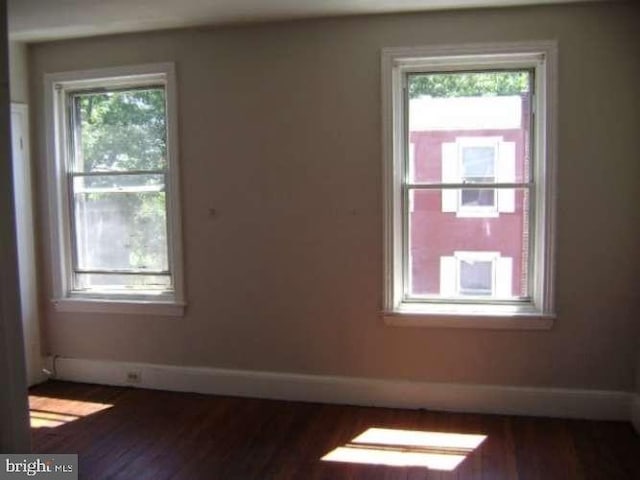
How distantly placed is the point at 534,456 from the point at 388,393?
96 centimetres

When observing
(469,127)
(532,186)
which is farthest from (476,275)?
(469,127)

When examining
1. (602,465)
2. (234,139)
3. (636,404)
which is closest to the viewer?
(602,465)

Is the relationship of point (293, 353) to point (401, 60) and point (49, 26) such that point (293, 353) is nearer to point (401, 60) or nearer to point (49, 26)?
point (401, 60)

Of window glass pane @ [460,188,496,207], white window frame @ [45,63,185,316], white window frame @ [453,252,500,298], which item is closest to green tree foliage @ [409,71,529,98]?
window glass pane @ [460,188,496,207]

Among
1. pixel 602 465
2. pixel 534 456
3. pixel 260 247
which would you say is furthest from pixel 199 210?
pixel 602 465

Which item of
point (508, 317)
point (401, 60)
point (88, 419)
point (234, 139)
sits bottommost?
point (88, 419)

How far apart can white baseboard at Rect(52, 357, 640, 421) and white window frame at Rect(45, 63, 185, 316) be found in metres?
0.45

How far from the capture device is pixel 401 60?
3.32 m

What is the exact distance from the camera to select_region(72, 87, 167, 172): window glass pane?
3779 millimetres

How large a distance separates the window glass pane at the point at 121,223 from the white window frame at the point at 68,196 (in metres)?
0.09

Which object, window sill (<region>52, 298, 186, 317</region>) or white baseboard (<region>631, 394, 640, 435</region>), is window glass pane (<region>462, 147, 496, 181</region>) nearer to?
white baseboard (<region>631, 394, 640, 435</region>)

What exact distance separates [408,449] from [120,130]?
2.89 metres

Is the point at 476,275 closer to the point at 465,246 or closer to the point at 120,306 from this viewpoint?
the point at 465,246

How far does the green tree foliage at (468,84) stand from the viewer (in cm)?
329
